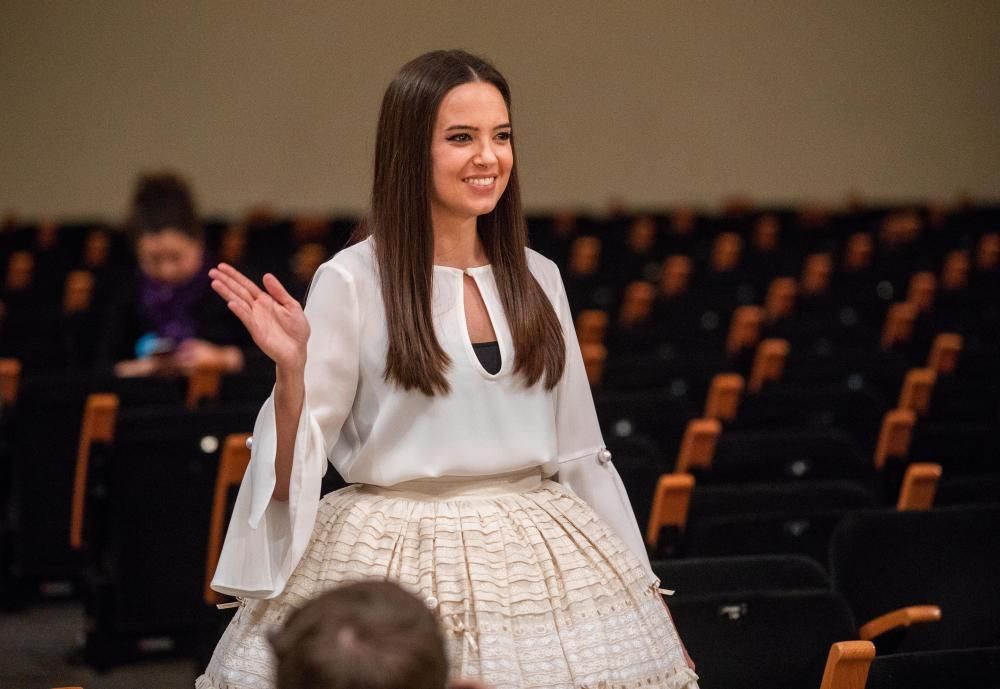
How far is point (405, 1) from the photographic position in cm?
920

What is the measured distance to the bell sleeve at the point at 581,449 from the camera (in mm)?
2172

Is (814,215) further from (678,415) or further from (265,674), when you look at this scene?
(265,674)

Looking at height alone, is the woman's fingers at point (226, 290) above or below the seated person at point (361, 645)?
above

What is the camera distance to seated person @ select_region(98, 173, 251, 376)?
4723 millimetres

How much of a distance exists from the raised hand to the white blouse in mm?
98

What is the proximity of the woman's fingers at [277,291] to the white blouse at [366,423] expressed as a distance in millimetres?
137

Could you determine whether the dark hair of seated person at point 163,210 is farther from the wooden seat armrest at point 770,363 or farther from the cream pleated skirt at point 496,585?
Answer: the cream pleated skirt at point 496,585

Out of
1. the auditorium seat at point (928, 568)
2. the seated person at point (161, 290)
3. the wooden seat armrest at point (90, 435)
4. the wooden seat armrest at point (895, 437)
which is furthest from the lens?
the seated person at point (161, 290)

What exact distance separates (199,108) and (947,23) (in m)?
5.05

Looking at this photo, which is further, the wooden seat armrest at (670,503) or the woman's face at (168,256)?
the woman's face at (168,256)

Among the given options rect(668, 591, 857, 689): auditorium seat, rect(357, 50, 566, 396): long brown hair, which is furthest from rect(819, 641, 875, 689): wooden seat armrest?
rect(357, 50, 566, 396): long brown hair

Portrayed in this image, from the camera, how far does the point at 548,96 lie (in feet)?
31.2

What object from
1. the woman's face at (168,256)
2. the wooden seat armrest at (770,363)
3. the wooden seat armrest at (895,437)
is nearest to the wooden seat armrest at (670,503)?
the wooden seat armrest at (895,437)

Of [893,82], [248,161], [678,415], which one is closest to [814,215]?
[893,82]
